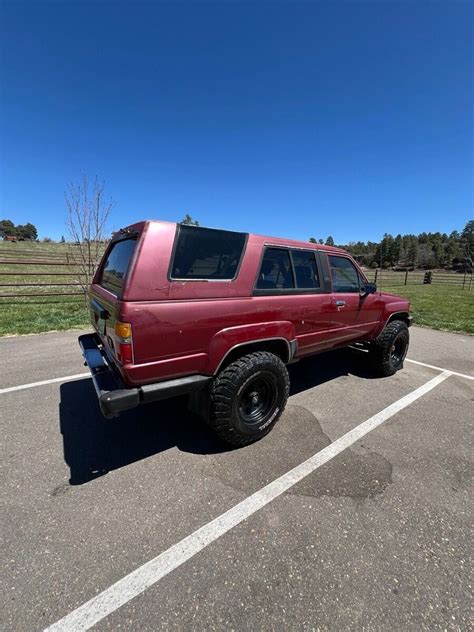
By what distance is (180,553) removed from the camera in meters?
1.79

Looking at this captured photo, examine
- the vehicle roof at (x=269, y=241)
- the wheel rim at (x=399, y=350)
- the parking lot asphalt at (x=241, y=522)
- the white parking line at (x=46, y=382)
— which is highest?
the vehicle roof at (x=269, y=241)

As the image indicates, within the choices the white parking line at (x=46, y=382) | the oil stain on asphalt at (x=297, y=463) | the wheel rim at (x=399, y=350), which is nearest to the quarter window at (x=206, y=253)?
the oil stain on asphalt at (x=297, y=463)

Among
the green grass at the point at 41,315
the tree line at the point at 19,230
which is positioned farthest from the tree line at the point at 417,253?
the tree line at the point at 19,230

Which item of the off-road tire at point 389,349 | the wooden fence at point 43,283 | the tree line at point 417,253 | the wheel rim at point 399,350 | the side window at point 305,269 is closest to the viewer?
the side window at point 305,269

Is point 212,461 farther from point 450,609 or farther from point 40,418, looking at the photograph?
point 40,418

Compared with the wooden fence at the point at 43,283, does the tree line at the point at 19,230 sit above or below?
above

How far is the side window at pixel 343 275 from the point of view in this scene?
12.7 ft

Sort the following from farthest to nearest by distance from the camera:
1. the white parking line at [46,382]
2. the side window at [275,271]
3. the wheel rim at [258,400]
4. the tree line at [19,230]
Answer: the tree line at [19,230], the white parking line at [46,382], the side window at [275,271], the wheel rim at [258,400]

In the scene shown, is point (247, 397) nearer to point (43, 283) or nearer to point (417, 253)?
point (43, 283)

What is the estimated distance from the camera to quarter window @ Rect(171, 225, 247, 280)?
8.14ft

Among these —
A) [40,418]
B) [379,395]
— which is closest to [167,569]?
[40,418]

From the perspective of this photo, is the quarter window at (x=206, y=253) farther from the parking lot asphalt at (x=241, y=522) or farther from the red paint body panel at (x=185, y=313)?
the parking lot asphalt at (x=241, y=522)

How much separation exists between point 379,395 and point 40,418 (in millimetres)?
4190

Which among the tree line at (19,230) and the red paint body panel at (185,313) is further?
the tree line at (19,230)
